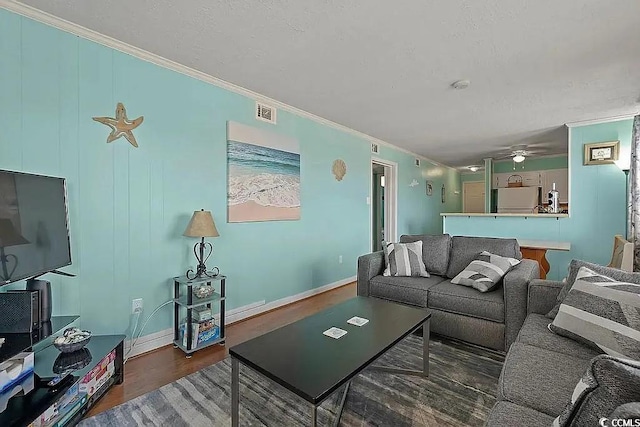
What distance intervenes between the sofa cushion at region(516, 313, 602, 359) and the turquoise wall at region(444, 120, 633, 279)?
3308 mm

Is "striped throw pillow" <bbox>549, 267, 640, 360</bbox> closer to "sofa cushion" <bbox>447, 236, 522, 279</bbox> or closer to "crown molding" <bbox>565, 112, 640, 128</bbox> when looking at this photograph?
"sofa cushion" <bbox>447, 236, 522, 279</bbox>

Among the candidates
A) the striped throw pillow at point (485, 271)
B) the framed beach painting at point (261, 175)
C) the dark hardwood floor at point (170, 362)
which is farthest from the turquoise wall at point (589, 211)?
the dark hardwood floor at point (170, 362)

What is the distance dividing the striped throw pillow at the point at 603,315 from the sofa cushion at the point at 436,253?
1388 millimetres

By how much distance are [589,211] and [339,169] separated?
3.57 meters

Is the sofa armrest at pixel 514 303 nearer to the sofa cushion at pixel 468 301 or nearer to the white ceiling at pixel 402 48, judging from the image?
the sofa cushion at pixel 468 301

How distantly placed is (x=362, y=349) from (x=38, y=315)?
181cm

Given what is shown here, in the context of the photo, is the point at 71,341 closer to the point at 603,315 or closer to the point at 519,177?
the point at 603,315

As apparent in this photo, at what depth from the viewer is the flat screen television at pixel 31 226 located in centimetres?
153

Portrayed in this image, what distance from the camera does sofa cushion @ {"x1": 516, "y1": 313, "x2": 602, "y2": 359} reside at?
1448 mm

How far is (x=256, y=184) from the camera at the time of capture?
3268 mm

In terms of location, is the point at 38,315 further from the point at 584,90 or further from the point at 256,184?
the point at 584,90

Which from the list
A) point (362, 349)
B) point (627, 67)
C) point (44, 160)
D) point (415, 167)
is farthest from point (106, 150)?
point (415, 167)

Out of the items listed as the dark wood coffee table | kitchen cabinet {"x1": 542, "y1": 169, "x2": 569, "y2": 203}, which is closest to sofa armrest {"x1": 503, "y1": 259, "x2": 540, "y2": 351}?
the dark wood coffee table

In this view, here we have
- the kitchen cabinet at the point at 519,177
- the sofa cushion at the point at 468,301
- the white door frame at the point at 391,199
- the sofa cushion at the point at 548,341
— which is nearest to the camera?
the sofa cushion at the point at 548,341
